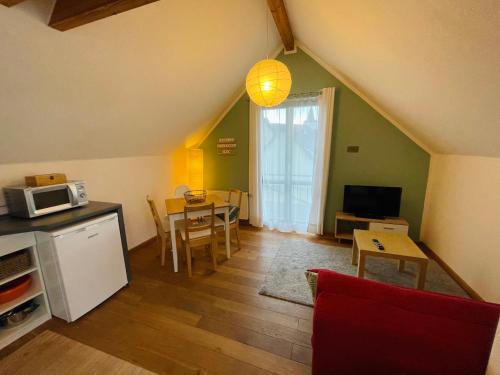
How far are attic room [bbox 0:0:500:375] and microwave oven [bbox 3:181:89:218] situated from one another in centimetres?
2

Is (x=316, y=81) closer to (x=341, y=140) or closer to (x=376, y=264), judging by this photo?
(x=341, y=140)

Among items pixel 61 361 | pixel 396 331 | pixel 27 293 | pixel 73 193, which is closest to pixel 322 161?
pixel 396 331

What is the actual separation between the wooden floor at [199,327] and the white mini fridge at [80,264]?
0.51 feet

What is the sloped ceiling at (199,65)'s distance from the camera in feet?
3.81

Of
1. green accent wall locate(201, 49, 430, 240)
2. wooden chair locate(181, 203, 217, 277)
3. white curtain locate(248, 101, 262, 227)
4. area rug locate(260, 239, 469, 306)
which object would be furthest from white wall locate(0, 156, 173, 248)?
green accent wall locate(201, 49, 430, 240)

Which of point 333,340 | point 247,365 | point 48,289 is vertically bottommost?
point 247,365

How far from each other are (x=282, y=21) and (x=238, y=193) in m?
2.34

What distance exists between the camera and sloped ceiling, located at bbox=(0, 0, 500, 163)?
1.16 m

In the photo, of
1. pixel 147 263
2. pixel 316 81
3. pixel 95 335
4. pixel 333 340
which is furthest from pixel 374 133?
pixel 95 335

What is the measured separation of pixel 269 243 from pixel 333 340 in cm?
228

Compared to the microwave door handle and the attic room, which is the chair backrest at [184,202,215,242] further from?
the microwave door handle

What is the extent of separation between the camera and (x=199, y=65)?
93.7 inches

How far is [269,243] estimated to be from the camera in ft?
10.5

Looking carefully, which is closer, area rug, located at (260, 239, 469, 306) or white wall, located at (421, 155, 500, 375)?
white wall, located at (421, 155, 500, 375)
